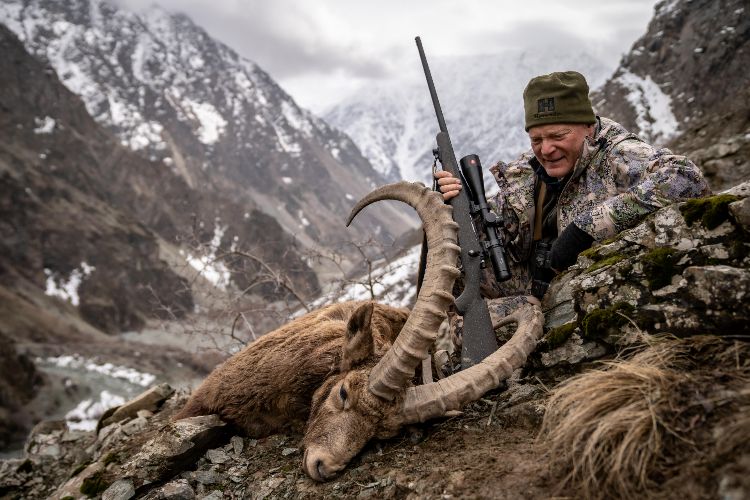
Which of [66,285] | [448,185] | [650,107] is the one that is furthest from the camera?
[66,285]

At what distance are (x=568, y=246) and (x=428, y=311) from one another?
166 centimetres

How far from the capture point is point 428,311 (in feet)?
12.4

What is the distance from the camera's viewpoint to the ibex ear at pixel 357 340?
161 inches

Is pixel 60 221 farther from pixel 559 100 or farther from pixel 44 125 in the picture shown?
pixel 559 100

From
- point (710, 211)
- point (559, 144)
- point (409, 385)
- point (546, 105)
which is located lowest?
point (409, 385)

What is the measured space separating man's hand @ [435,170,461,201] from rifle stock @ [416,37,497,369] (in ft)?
0.19

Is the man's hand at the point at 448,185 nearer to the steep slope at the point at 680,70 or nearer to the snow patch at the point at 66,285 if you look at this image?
the steep slope at the point at 680,70

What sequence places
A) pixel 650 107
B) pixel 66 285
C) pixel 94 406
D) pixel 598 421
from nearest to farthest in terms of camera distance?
pixel 598 421 → pixel 94 406 → pixel 650 107 → pixel 66 285

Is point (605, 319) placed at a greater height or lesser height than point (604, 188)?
lesser

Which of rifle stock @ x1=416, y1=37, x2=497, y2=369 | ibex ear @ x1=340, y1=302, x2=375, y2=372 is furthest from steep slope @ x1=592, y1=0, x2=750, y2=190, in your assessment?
ibex ear @ x1=340, y1=302, x2=375, y2=372

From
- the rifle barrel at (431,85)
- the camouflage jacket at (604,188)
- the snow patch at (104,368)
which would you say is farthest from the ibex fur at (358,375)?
the snow patch at (104,368)

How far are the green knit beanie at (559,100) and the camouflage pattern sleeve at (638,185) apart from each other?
1.57ft

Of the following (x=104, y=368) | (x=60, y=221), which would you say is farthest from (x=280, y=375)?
(x=60, y=221)

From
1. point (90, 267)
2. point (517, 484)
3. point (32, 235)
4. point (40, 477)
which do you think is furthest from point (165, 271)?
point (517, 484)
